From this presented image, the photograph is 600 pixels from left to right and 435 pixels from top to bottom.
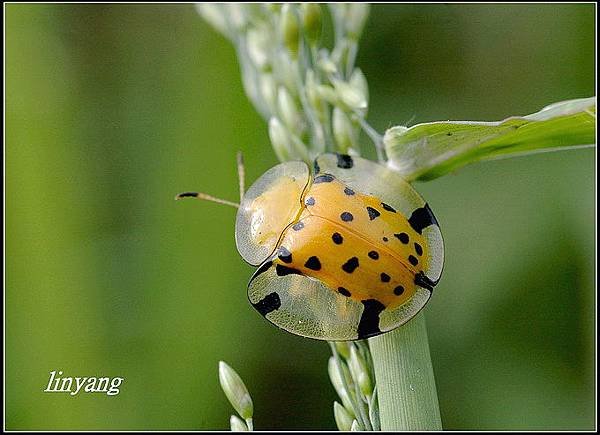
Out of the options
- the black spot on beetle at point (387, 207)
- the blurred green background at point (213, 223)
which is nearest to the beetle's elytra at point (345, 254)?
the black spot on beetle at point (387, 207)

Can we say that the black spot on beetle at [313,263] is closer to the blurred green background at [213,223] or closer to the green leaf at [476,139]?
the green leaf at [476,139]

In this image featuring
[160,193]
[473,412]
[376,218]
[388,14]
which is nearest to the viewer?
[376,218]

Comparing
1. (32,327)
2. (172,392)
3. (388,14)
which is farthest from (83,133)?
(388,14)

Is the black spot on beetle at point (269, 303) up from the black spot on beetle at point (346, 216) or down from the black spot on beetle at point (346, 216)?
down

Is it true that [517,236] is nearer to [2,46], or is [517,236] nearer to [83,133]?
[83,133]

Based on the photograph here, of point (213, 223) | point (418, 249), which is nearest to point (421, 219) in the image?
point (418, 249)

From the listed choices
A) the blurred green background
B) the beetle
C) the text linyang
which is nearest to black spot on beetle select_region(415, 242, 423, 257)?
the beetle
